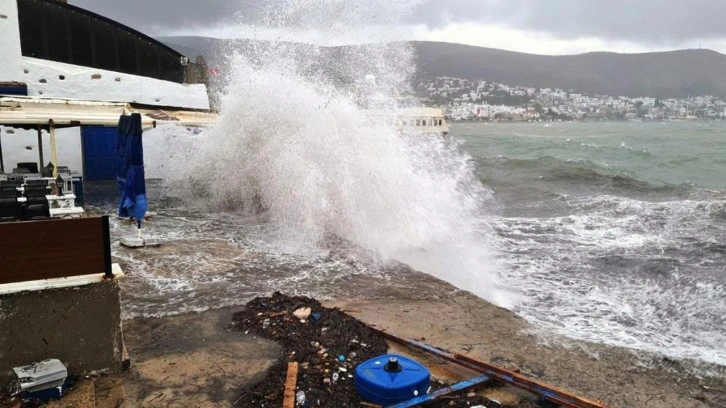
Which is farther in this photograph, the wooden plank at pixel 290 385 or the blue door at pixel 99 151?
the blue door at pixel 99 151

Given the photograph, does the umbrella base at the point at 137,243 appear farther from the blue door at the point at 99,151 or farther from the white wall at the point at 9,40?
the white wall at the point at 9,40

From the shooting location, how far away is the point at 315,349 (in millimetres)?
4973

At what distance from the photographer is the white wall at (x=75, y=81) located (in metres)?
14.9

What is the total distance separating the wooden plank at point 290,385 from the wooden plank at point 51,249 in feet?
5.62

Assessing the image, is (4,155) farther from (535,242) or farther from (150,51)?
(535,242)

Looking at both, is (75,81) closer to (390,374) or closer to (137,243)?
(137,243)

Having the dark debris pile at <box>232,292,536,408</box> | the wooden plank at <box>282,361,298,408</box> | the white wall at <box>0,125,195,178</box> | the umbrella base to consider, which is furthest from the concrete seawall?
the white wall at <box>0,125,195,178</box>

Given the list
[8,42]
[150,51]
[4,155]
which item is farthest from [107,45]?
[4,155]

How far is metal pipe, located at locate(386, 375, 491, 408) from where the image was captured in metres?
3.95

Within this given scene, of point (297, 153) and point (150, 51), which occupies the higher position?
point (150, 51)

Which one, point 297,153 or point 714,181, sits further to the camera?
point 714,181

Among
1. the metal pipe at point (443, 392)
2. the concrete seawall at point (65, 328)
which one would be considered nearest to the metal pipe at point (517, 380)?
the metal pipe at point (443, 392)

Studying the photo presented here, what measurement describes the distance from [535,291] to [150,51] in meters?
16.9

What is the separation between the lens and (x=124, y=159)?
8656 millimetres
